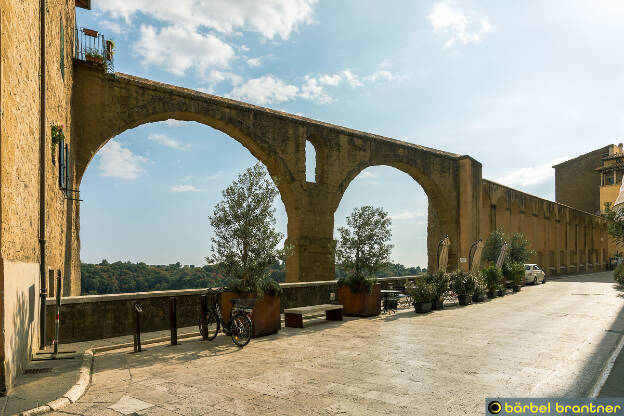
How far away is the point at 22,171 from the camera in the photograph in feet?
22.7

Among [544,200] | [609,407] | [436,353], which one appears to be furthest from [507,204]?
[609,407]

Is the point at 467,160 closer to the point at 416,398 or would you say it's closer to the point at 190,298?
the point at 190,298

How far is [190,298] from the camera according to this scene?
10.5 m

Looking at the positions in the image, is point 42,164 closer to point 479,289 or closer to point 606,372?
point 606,372

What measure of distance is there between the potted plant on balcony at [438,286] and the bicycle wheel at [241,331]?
26.2 feet

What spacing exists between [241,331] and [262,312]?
4.28 ft

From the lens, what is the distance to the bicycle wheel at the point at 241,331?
830cm

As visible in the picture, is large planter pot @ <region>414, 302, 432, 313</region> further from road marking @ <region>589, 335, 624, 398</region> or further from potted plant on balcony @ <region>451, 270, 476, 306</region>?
road marking @ <region>589, 335, 624, 398</region>

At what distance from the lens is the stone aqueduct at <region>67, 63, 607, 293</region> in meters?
13.8

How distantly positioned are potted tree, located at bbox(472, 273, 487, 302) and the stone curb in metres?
14.3

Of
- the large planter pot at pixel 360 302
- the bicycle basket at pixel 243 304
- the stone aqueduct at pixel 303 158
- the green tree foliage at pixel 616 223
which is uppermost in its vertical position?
the stone aqueduct at pixel 303 158

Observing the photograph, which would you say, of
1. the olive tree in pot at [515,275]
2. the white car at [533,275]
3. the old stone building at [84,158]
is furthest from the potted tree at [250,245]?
the white car at [533,275]

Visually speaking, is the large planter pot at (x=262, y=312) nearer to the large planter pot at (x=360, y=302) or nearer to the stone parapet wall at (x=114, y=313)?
the stone parapet wall at (x=114, y=313)

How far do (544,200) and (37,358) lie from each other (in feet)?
141
